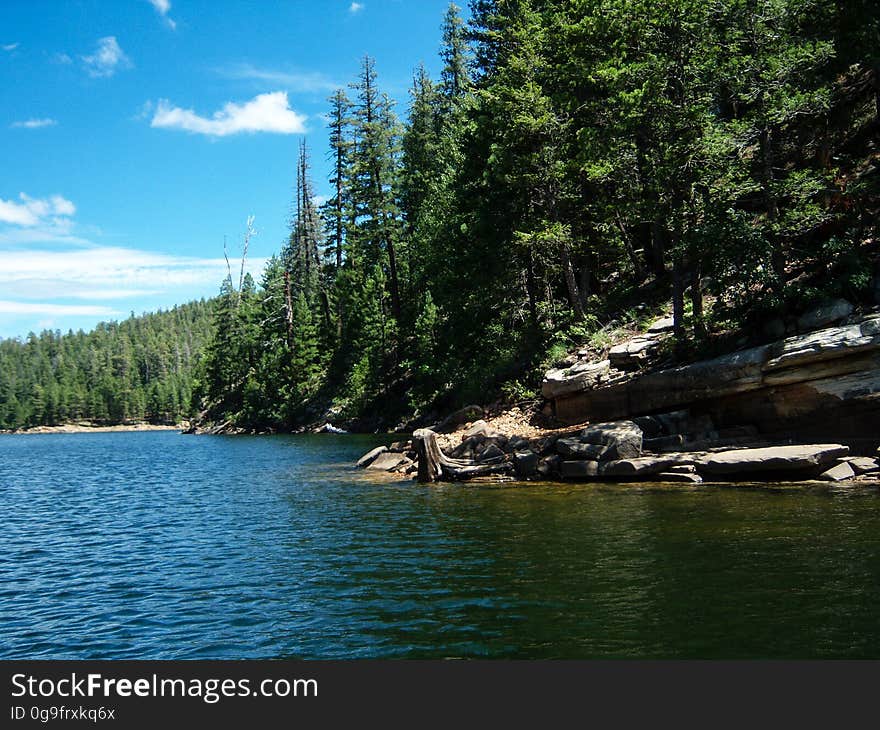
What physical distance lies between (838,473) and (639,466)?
4.73 metres

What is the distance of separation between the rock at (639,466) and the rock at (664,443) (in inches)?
33.9

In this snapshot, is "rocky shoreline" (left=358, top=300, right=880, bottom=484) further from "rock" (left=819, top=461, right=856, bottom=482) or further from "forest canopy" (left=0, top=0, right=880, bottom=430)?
"forest canopy" (left=0, top=0, right=880, bottom=430)

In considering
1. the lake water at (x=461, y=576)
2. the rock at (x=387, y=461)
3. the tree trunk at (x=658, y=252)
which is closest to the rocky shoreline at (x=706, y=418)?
the rock at (x=387, y=461)

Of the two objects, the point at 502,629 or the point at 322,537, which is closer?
the point at 502,629

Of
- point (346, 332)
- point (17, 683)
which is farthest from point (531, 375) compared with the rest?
point (346, 332)

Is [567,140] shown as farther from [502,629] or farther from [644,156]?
[502,629]

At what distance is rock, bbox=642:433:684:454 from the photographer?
19.8m

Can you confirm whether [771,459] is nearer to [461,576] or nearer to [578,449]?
[578,449]

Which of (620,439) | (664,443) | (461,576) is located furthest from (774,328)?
(461,576)

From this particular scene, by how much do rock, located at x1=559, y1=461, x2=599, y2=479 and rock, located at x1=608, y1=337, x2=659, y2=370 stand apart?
14.9ft

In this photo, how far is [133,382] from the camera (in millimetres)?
148875

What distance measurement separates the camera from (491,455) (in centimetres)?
2266

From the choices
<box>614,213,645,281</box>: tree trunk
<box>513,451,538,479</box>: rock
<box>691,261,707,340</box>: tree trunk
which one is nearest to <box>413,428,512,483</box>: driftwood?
<box>513,451,538,479</box>: rock

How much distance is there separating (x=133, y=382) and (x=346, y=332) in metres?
104
